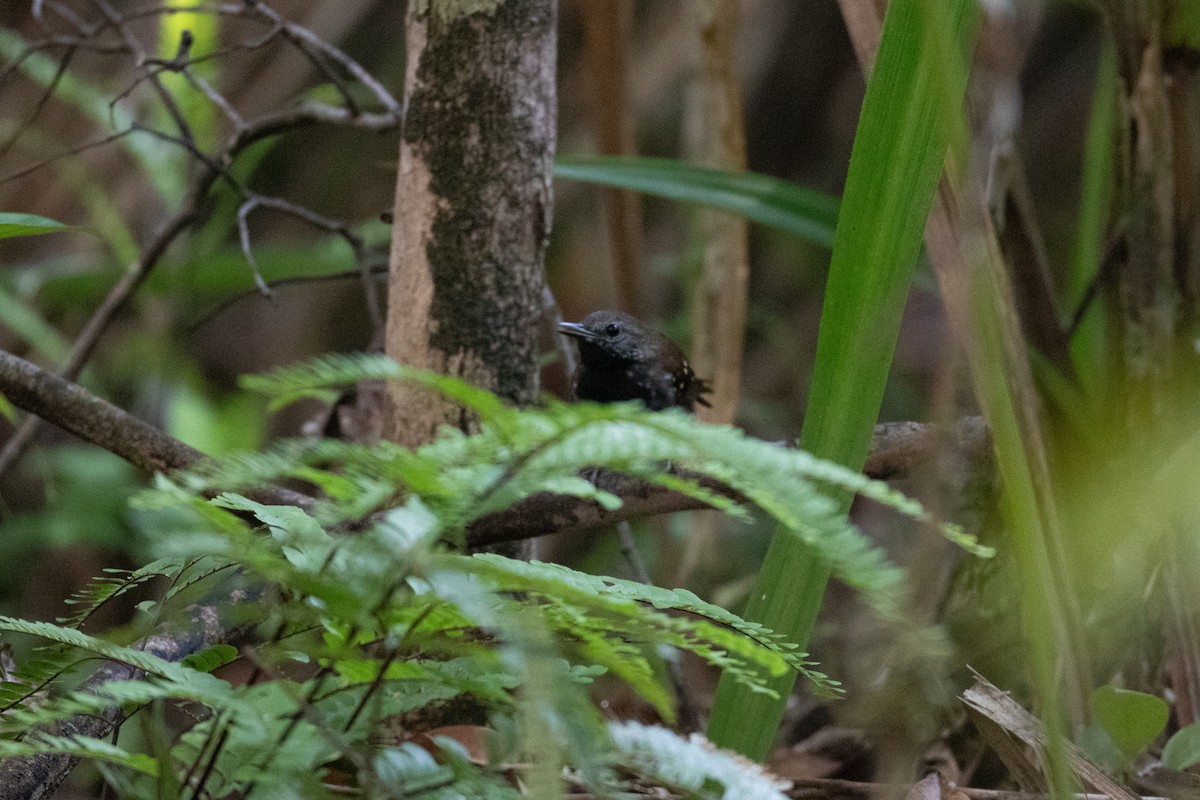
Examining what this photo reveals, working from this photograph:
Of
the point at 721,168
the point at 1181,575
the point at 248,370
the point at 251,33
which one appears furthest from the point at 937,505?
the point at 248,370

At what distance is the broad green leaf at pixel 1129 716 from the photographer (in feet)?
5.57

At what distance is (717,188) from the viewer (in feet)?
8.95

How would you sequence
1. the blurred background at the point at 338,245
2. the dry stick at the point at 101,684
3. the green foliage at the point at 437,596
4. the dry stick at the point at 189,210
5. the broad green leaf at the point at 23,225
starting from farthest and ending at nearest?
the blurred background at the point at 338,245, the dry stick at the point at 189,210, the broad green leaf at the point at 23,225, the dry stick at the point at 101,684, the green foliage at the point at 437,596

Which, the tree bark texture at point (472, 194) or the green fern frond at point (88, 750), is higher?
the tree bark texture at point (472, 194)

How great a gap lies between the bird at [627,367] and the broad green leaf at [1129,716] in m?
1.64

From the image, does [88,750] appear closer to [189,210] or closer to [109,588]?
[109,588]

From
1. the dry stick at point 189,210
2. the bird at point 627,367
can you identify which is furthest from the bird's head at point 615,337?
the dry stick at point 189,210

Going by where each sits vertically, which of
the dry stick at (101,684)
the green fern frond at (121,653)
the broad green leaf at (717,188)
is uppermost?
the broad green leaf at (717,188)

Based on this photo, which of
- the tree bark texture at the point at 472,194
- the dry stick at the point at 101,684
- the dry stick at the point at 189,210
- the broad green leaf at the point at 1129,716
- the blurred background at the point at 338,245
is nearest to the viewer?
the dry stick at the point at 101,684

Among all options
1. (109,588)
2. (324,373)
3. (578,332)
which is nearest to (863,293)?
(324,373)

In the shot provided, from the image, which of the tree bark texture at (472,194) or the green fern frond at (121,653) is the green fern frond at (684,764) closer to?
the green fern frond at (121,653)

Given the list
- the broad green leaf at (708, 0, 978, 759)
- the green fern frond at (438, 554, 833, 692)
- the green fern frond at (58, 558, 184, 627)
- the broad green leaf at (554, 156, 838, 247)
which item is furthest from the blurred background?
the green fern frond at (58, 558, 184, 627)

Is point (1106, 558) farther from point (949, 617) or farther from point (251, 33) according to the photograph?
point (251, 33)

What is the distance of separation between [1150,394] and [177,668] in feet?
7.05
